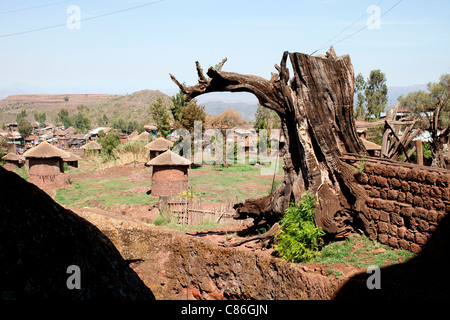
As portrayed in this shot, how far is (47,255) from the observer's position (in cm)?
233

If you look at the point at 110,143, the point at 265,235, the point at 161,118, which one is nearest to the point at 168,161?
the point at 265,235

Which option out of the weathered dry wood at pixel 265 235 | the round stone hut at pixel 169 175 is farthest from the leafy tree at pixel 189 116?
the weathered dry wood at pixel 265 235

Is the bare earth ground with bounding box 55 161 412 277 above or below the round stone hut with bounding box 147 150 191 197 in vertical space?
below

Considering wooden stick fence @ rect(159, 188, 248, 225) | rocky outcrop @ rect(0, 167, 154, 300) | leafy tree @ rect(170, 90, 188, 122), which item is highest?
leafy tree @ rect(170, 90, 188, 122)

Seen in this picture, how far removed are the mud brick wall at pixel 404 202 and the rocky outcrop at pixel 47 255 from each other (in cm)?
503

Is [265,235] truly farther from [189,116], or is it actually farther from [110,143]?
[110,143]

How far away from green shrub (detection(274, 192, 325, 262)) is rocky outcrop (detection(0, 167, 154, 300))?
4422mm

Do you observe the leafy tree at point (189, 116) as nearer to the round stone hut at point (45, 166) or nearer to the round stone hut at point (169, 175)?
the round stone hut at point (45, 166)

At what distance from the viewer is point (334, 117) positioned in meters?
7.94

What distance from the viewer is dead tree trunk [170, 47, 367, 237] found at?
24.9 feet

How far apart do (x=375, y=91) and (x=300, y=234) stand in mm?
67153

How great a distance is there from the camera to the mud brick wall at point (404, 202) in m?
6.07

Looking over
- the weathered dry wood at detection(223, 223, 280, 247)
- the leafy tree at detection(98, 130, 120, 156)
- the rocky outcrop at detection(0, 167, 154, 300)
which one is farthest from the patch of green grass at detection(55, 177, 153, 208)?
the rocky outcrop at detection(0, 167, 154, 300)

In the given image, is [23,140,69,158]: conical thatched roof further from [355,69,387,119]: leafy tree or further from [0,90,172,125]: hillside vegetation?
[0,90,172,125]: hillside vegetation
